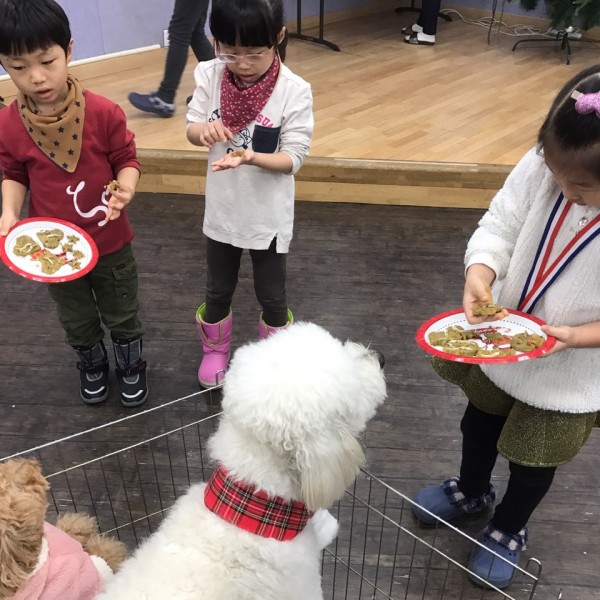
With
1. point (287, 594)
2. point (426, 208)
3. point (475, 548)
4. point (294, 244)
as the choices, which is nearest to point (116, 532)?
point (287, 594)

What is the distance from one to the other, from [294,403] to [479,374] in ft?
1.70

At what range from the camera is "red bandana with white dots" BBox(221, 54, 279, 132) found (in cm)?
141

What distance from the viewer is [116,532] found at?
148 centimetres

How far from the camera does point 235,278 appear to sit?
1.77 metres

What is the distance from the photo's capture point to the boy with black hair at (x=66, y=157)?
49.5 inches

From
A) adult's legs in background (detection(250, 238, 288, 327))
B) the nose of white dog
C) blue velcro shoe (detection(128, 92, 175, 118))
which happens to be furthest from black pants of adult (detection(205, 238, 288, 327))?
blue velcro shoe (detection(128, 92, 175, 118))

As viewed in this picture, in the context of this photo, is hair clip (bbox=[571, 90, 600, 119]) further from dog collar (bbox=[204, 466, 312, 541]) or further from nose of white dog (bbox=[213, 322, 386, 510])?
dog collar (bbox=[204, 466, 312, 541])

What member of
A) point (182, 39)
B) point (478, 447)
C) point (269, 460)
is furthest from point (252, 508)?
point (182, 39)

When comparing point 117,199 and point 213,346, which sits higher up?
point 117,199

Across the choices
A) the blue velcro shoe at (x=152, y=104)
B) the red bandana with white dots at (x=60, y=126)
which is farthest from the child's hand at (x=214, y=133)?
the blue velcro shoe at (x=152, y=104)

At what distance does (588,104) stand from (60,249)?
3.73 feet

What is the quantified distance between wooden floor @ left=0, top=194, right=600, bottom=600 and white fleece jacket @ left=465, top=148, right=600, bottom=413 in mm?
574

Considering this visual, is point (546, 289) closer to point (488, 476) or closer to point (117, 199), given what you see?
point (488, 476)

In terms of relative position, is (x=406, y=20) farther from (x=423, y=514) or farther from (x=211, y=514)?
(x=211, y=514)
